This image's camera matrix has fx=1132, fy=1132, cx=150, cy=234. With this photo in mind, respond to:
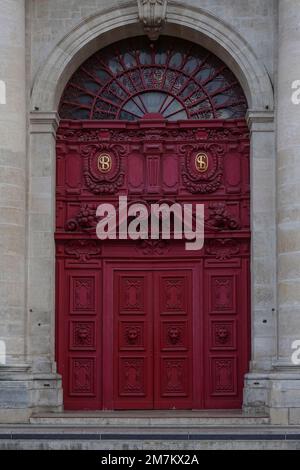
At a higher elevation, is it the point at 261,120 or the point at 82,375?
the point at 261,120

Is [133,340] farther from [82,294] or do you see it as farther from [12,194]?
[12,194]

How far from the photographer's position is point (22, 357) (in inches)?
734

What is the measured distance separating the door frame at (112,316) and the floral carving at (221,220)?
68cm

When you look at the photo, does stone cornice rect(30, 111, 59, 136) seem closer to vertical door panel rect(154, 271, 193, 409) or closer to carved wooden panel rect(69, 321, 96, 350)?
vertical door panel rect(154, 271, 193, 409)

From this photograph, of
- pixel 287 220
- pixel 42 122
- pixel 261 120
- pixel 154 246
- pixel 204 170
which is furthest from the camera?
pixel 204 170

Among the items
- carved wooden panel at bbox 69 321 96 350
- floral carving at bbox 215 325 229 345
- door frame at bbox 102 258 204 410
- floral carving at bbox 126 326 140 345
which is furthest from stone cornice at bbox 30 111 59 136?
floral carving at bbox 215 325 229 345

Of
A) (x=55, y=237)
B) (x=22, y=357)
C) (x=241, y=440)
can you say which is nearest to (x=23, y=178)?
(x=55, y=237)

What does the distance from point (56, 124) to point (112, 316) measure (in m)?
3.50

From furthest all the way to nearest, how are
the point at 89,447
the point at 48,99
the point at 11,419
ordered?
the point at 48,99
the point at 11,419
the point at 89,447

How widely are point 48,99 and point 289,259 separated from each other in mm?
5032

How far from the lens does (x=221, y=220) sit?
19703mm

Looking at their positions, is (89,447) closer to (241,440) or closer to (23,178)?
(241,440)

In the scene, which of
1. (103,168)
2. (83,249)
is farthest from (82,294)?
(103,168)

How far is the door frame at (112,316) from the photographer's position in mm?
19531
